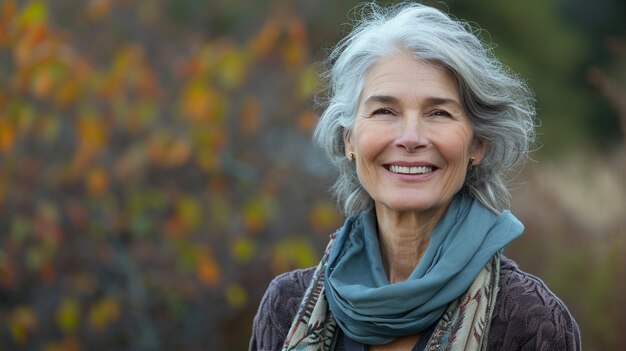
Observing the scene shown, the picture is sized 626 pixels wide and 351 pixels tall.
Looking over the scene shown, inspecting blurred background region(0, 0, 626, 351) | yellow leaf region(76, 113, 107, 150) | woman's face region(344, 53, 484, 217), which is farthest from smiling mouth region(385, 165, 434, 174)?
yellow leaf region(76, 113, 107, 150)

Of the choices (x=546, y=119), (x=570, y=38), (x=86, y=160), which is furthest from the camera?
(x=570, y=38)

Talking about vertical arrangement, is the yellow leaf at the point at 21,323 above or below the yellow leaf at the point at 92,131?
below

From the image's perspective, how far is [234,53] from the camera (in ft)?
23.9

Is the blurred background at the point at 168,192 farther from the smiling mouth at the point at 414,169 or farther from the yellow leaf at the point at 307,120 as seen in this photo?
the smiling mouth at the point at 414,169

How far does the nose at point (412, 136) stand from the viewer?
10.3 feet

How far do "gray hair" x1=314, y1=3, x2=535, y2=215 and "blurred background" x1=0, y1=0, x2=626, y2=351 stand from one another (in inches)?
136

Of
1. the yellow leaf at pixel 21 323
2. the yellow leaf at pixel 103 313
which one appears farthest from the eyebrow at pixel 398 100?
the yellow leaf at pixel 21 323

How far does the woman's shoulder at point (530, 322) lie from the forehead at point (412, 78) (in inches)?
22.9

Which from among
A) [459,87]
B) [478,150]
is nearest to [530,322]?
[478,150]

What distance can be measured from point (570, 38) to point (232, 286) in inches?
567

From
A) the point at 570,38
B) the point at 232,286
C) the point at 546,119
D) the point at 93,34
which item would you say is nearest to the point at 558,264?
the point at 232,286

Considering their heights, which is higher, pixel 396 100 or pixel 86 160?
pixel 396 100

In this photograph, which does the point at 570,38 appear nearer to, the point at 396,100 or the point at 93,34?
the point at 93,34

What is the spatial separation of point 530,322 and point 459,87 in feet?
2.25
